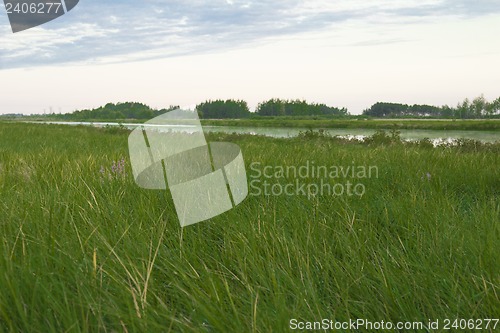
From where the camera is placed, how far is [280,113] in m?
95.2

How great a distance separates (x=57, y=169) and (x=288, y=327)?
327 centimetres

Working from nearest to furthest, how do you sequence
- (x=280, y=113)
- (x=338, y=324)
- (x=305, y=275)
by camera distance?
(x=338, y=324)
(x=305, y=275)
(x=280, y=113)

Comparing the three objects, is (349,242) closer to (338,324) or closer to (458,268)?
(458,268)

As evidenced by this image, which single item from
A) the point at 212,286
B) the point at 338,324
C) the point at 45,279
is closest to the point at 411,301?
the point at 338,324

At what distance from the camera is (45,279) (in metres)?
Result: 1.28

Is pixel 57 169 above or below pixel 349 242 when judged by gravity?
above

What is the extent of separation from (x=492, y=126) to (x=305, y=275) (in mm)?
51285

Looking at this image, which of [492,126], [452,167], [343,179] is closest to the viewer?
[343,179]

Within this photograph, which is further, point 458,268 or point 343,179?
point 343,179

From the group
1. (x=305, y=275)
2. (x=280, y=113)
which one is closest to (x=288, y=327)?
(x=305, y=275)

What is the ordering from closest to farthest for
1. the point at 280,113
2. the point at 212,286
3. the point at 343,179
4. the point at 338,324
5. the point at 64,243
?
the point at 338,324 < the point at 212,286 < the point at 64,243 < the point at 343,179 < the point at 280,113

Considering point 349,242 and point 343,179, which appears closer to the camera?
point 349,242

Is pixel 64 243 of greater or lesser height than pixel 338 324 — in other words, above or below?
above

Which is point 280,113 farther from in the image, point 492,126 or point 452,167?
point 452,167
